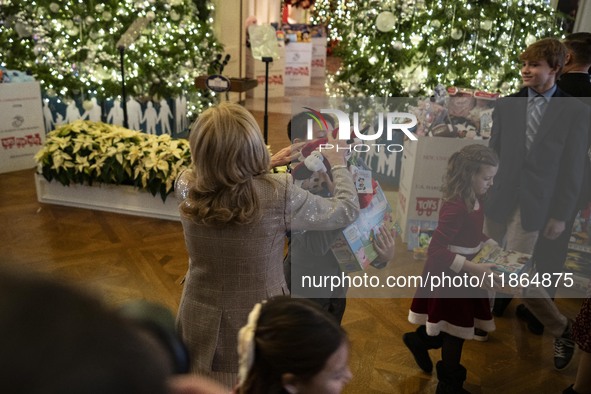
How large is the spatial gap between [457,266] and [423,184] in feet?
1.11

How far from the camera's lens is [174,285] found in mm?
3305

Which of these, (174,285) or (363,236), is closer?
(363,236)

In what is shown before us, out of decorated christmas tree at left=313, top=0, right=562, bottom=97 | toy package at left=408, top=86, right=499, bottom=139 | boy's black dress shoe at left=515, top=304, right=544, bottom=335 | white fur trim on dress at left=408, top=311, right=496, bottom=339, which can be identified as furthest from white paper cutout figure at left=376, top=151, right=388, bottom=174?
decorated christmas tree at left=313, top=0, right=562, bottom=97

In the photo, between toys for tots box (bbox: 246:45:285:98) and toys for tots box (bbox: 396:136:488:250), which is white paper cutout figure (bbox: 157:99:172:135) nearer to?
toys for tots box (bbox: 246:45:285:98)

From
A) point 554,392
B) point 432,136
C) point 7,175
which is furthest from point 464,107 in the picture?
point 7,175

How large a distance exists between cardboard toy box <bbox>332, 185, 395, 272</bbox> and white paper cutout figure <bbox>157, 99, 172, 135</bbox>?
5.00 metres

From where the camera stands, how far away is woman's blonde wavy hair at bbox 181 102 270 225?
142cm

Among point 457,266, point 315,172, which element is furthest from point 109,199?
point 457,266

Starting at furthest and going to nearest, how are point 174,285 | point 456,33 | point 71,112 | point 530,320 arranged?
1. point 71,112
2. point 456,33
3. point 174,285
4. point 530,320

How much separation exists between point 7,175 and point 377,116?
4.70 m

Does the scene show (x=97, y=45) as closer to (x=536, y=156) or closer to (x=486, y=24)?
(x=486, y=24)

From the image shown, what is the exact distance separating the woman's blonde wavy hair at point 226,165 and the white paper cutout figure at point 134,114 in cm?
498

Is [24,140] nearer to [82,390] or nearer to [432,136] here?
[432,136]

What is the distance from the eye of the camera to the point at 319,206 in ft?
5.25
